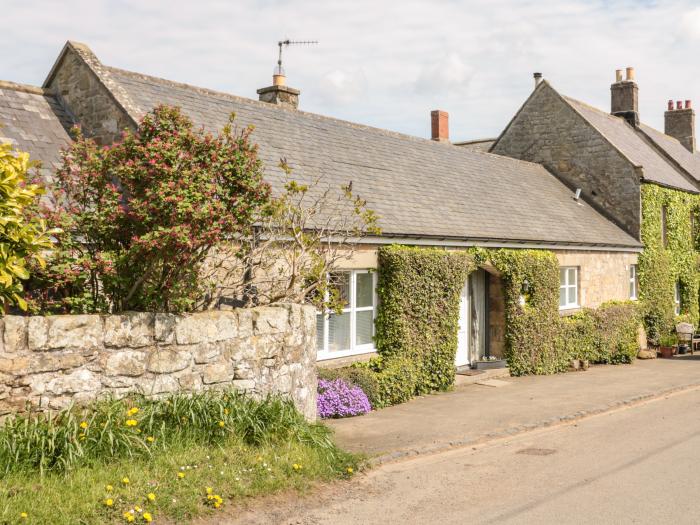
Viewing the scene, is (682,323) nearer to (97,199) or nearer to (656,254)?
(656,254)

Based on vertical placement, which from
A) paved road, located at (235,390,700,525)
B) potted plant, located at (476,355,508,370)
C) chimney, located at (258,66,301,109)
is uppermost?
chimney, located at (258,66,301,109)

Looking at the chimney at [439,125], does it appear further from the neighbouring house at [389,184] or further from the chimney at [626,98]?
the chimney at [626,98]

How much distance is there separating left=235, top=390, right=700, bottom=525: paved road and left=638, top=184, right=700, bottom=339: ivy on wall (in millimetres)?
14615

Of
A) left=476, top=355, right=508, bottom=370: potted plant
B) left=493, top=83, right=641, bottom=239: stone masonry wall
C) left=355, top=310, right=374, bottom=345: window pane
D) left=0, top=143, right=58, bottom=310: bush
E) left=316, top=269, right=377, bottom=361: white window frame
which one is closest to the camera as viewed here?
left=0, top=143, right=58, bottom=310: bush

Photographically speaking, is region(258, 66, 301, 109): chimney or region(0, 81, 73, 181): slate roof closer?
region(0, 81, 73, 181): slate roof

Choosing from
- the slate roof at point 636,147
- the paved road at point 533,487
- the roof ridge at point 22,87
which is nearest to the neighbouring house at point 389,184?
the roof ridge at point 22,87


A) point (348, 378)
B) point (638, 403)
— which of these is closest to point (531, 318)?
point (638, 403)

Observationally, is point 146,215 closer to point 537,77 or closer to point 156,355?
point 156,355

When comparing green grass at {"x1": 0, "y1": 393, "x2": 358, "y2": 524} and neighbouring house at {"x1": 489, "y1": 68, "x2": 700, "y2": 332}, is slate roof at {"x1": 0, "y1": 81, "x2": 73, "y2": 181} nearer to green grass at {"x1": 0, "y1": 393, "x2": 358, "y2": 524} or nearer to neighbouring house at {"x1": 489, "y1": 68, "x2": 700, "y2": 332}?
green grass at {"x1": 0, "y1": 393, "x2": 358, "y2": 524}

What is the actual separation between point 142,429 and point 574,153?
883 inches

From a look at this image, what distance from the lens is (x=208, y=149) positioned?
8.88 meters

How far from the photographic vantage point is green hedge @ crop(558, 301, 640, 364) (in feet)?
65.0

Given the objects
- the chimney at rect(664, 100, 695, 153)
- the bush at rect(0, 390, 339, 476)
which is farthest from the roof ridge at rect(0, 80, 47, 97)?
the chimney at rect(664, 100, 695, 153)

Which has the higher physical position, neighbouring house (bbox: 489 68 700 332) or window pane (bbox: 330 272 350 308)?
neighbouring house (bbox: 489 68 700 332)
